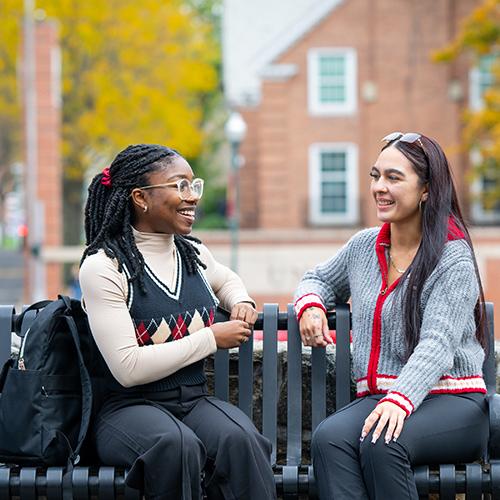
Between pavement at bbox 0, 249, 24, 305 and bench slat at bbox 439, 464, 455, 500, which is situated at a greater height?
bench slat at bbox 439, 464, 455, 500

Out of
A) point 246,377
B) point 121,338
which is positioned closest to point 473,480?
point 246,377

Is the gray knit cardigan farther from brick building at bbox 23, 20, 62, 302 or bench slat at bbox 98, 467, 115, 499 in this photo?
brick building at bbox 23, 20, 62, 302

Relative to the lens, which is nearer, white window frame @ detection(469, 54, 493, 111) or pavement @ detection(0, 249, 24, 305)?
pavement @ detection(0, 249, 24, 305)

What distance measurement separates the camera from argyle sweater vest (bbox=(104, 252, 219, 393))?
3621mm

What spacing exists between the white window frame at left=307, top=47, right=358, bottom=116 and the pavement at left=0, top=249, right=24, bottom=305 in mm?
9844

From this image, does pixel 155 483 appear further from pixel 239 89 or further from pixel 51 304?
pixel 239 89

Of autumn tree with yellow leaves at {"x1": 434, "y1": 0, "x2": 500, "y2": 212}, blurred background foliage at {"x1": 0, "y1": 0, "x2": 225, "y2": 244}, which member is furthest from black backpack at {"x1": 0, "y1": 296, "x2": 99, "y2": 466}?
blurred background foliage at {"x1": 0, "y1": 0, "x2": 225, "y2": 244}

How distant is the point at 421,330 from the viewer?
11.8 feet

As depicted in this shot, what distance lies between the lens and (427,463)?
3.55 meters

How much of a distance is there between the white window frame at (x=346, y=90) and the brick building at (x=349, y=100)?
0.03 metres

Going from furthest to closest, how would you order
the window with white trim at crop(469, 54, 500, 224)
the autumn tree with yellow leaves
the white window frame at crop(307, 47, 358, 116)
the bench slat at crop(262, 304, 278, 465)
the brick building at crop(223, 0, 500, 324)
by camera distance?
the white window frame at crop(307, 47, 358, 116) → the brick building at crop(223, 0, 500, 324) → the window with white trim at crop(469, 54, 500, 224) → the autumn tree with yellow leaves → the bench slat at crop(262, 304, 278, 465)

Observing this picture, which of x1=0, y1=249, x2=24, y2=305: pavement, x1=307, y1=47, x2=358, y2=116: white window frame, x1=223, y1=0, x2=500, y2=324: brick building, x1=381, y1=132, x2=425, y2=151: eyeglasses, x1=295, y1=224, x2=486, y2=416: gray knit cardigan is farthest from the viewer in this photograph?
x1=307, y1=47, x2=358, y2=116: white window frame

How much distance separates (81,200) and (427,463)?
25319 mm

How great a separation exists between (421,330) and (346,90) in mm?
26846
